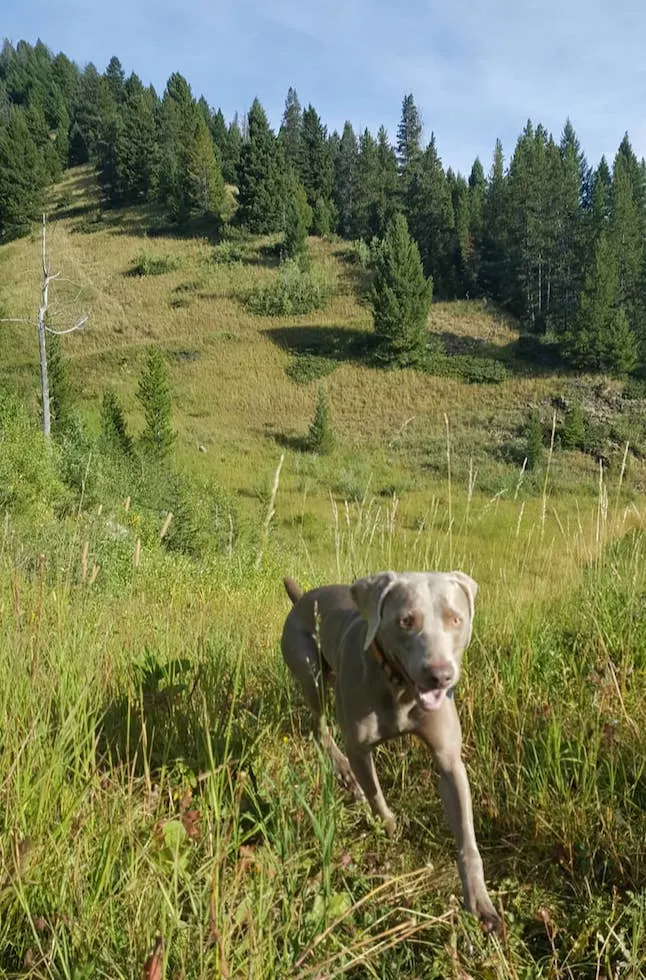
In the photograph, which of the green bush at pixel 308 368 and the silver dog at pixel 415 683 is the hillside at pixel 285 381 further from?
the silver dog at pixel 415 683

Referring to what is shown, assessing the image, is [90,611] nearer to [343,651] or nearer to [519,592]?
[343,651]

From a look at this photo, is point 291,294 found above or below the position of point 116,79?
below

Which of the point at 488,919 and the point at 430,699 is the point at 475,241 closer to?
the point at 430,699

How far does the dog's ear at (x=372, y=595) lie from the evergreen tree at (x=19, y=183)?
81750 mm

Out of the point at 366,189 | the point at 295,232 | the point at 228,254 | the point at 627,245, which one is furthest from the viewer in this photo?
the point at 366,189

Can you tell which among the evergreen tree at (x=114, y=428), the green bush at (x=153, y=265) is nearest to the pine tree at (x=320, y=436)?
the evergreen tree at (x=114, y=428)

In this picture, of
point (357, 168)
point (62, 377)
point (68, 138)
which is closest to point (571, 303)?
point (357, 168)

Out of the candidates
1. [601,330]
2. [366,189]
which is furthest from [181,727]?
[366,189]

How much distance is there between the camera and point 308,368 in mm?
45938

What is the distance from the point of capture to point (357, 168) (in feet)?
244

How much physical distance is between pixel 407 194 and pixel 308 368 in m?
37.3

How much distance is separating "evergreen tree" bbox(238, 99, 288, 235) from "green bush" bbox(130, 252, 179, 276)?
966 centimetres

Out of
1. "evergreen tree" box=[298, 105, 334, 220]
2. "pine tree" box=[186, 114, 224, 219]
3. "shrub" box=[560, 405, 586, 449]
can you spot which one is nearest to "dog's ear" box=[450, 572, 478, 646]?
"shrub" box=[560, 405, 586, 449]

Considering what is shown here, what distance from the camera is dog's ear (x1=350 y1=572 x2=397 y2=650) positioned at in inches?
76.4
